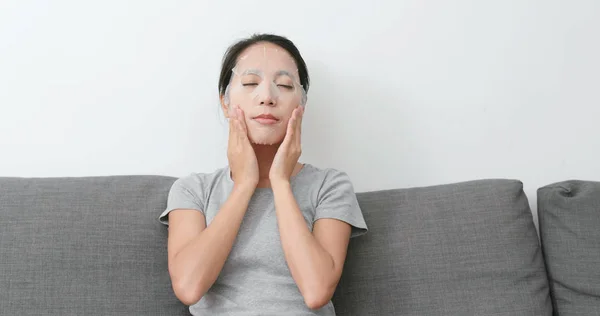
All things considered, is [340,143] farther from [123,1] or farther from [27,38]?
[27,38]

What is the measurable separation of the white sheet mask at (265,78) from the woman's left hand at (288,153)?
0.17ft

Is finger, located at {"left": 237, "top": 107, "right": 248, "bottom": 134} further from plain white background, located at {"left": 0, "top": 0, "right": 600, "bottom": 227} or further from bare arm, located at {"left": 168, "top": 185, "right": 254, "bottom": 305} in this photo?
plain white background, located at {"left": 0, "top": 0, "right": 600, "bottom": 227}

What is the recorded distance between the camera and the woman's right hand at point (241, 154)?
1.54 m

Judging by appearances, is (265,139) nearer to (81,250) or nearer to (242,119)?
(242,119)

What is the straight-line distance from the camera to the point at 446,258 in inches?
63.1

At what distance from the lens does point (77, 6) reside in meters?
1.87

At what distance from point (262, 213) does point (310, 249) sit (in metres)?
0.19

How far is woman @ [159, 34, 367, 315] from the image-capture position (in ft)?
Answer: 4.64

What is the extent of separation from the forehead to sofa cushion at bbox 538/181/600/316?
794 mm

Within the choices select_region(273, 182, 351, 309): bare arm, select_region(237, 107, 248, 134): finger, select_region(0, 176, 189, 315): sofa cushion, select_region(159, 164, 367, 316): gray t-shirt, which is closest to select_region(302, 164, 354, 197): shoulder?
select_region(159, 164, 367, 316): gray t-shirt

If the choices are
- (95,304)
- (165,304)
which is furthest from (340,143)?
(95,304)

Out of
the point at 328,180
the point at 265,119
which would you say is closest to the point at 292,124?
the point at 265,119

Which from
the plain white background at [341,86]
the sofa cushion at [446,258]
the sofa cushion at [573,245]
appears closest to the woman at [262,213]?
the sofa cushion at [446,258]

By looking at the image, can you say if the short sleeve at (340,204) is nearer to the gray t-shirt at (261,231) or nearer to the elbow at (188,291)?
the gray t-shirt at (261,231)
